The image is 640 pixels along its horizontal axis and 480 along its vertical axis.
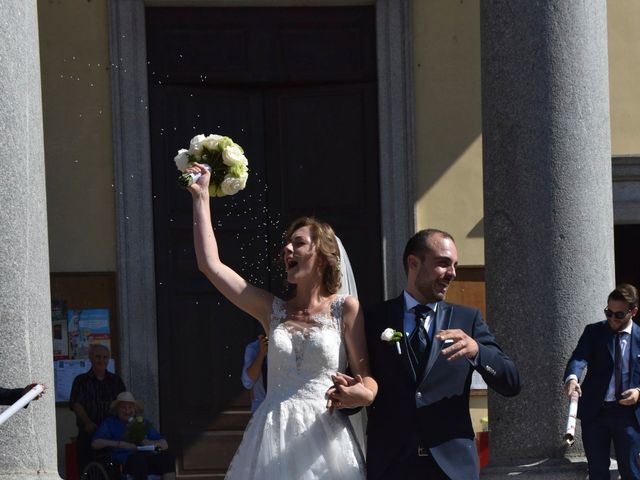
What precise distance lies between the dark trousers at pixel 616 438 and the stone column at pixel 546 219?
0.44 ft

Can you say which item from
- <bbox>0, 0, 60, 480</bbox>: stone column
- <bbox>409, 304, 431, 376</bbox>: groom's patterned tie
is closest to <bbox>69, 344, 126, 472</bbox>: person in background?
<bbox>0, 0, 60, 480</bbox>: stone column

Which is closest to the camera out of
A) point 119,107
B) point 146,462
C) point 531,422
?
point 531,422

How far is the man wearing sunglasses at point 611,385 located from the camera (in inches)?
388

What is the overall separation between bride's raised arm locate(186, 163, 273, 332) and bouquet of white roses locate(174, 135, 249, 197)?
3.0 inches

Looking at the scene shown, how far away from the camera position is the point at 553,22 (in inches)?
393

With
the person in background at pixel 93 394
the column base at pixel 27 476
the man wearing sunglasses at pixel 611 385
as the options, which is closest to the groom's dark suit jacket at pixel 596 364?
the man wearing sunglasses at pixel 611 385

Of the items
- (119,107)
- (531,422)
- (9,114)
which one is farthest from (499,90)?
(119,107)

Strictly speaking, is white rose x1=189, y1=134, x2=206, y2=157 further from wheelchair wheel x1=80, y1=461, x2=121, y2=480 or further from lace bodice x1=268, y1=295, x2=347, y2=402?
wheelchair wheel x1=80, y1=461, x2=121, y2=480

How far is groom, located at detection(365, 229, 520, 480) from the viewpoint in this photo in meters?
6.21

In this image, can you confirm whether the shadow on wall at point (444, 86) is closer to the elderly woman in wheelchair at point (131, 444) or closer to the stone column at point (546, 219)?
the elderly woman in wheelchair at point (131, 444)

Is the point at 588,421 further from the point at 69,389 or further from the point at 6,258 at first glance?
the point at 69,389

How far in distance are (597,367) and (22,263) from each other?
394 cm

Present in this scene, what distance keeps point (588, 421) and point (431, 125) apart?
4287 millimetres

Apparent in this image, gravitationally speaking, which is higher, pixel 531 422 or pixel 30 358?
pixel 30 358
